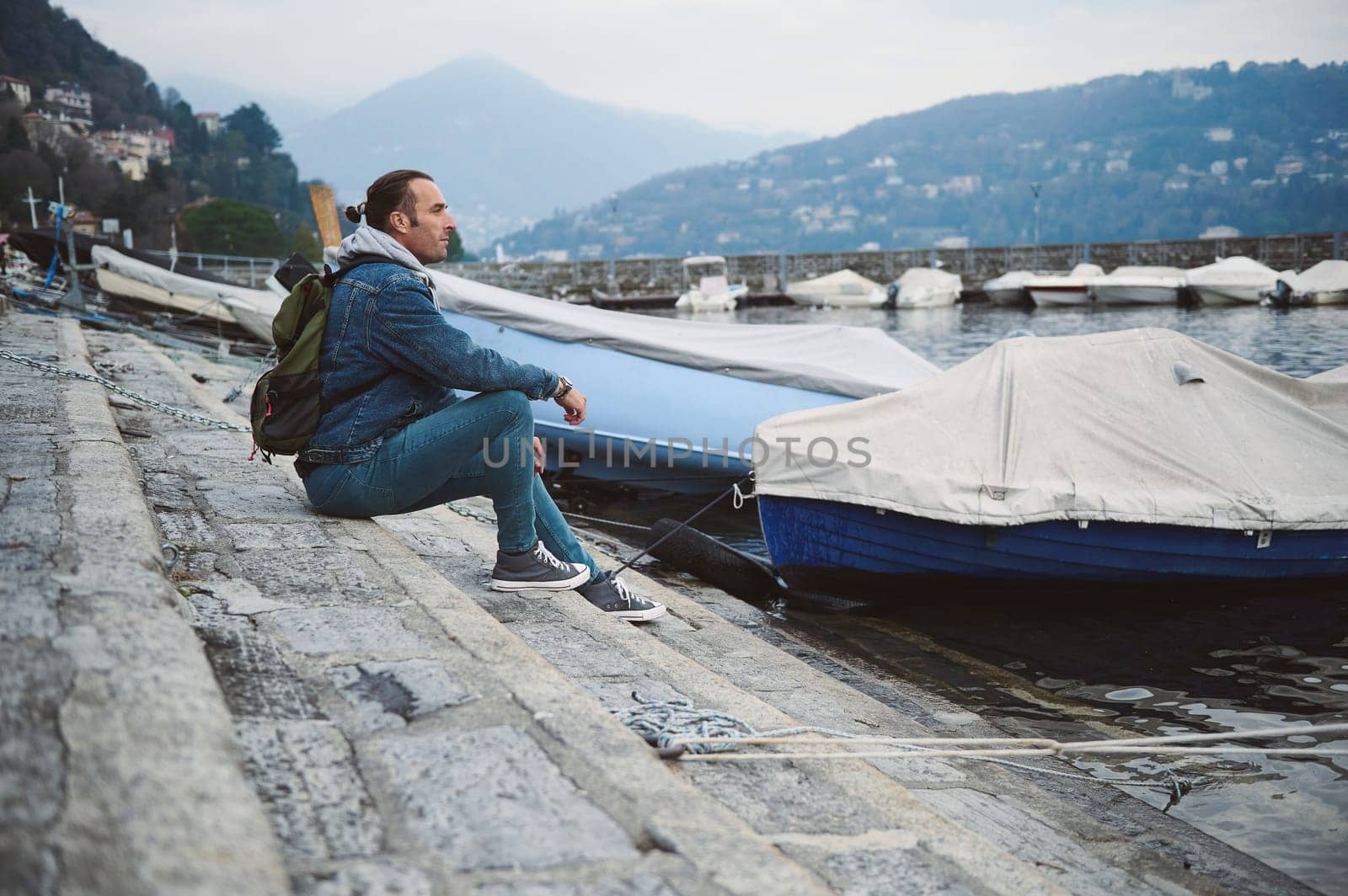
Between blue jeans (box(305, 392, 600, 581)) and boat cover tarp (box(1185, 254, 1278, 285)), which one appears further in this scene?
boat cover tarp (box(1185, 254, 1278, 285))

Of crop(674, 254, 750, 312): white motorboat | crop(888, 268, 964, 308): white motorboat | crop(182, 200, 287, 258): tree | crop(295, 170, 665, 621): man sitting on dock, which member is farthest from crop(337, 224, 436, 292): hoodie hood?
crop(182, 200, 287, 258): tree

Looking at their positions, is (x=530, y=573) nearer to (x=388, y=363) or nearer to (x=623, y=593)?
(x=623, y=593)

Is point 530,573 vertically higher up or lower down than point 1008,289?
lower down

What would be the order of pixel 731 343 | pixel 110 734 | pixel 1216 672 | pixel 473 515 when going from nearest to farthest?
pixel 110 734 → pixel 1216 672 → pixel 473 515 → pixel 731 343

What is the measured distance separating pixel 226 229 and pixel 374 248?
93.8 m

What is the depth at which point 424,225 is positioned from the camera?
3.92m

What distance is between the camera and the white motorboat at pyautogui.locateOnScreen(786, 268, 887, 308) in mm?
47844

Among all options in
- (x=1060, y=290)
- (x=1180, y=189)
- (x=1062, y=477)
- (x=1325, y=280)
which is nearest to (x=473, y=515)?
(x=1062, y=477)

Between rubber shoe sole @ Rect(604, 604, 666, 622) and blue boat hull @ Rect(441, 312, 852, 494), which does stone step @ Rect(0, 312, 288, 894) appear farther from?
blue boat hull @ Rect(441, 312, 852, 494)

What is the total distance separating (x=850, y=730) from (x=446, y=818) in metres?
2.28

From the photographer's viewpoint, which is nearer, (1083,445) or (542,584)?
(542,584)

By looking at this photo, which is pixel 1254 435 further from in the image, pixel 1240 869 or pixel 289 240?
pixel 289 240

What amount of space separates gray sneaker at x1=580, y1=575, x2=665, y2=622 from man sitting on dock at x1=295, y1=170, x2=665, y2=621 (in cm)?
32

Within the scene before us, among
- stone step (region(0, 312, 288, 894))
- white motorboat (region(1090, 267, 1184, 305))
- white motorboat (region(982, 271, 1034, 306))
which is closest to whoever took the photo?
stone step (region(0, 312, 288, 894))
